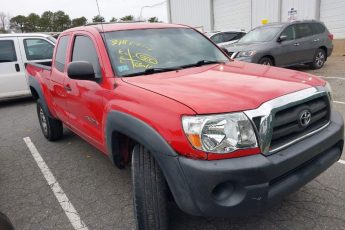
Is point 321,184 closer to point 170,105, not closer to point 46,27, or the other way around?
point 170,105

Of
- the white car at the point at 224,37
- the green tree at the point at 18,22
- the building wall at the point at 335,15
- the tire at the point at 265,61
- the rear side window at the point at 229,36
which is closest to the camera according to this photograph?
the tire at the point at 265,61

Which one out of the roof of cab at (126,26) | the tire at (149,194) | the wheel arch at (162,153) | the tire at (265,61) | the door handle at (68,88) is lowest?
the tire at (265,61)

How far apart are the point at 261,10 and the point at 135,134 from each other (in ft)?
66.0

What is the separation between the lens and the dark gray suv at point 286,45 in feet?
31.7

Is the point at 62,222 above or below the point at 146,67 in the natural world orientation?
below

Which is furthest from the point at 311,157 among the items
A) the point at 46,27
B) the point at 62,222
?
the point at 46,27

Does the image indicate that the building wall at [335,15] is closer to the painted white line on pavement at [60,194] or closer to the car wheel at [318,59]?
the car wheel at [318,59]

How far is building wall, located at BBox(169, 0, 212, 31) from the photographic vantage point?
2581 cm

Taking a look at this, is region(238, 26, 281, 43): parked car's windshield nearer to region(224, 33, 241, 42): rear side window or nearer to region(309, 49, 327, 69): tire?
region(309, 49, 327, 69): tire

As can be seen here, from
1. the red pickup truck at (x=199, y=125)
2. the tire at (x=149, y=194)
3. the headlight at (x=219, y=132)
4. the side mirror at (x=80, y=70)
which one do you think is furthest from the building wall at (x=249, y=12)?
the tire at (x=149, y=194)

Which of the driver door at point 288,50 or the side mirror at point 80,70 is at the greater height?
the side mirror at point 80,70

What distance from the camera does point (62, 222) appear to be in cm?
310

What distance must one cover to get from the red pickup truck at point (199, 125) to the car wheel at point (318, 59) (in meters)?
8.79

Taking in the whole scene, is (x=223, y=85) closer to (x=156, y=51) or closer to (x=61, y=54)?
(x=156, y=51)
